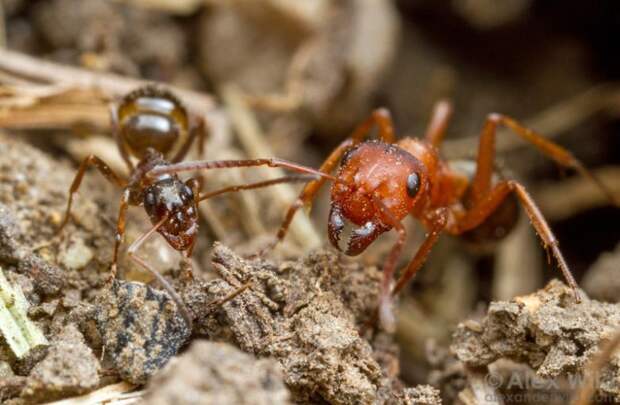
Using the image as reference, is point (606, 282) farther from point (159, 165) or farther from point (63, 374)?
point (63, 374)

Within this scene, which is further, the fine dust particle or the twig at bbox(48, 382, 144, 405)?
the fine dust particle

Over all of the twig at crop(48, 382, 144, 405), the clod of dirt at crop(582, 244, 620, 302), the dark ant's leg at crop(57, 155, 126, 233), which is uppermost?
the dark ant's leg at crop(57, 155, 126, 233)

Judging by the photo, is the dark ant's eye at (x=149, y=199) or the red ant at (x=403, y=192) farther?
the dark ant's eye at (x=149, y=199)

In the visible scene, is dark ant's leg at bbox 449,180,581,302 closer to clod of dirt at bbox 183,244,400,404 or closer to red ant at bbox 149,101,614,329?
red ant at bbox 149,101,614,329

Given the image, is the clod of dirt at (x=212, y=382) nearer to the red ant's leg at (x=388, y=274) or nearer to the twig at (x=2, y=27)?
the red ant's leg at (x=388, y=274)

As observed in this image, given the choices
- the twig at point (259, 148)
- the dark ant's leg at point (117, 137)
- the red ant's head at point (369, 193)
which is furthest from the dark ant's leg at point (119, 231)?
the twig at point (259, 148)

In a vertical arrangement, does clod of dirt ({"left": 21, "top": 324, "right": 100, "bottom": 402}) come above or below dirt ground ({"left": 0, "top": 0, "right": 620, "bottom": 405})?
below

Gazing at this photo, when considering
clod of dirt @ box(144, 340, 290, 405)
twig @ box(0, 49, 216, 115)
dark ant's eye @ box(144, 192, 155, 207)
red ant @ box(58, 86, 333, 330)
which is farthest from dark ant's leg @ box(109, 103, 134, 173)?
clod of dirt @ box(144, 340, 290, 405)

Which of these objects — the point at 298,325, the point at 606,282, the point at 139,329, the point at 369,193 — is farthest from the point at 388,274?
the point at 606,282
